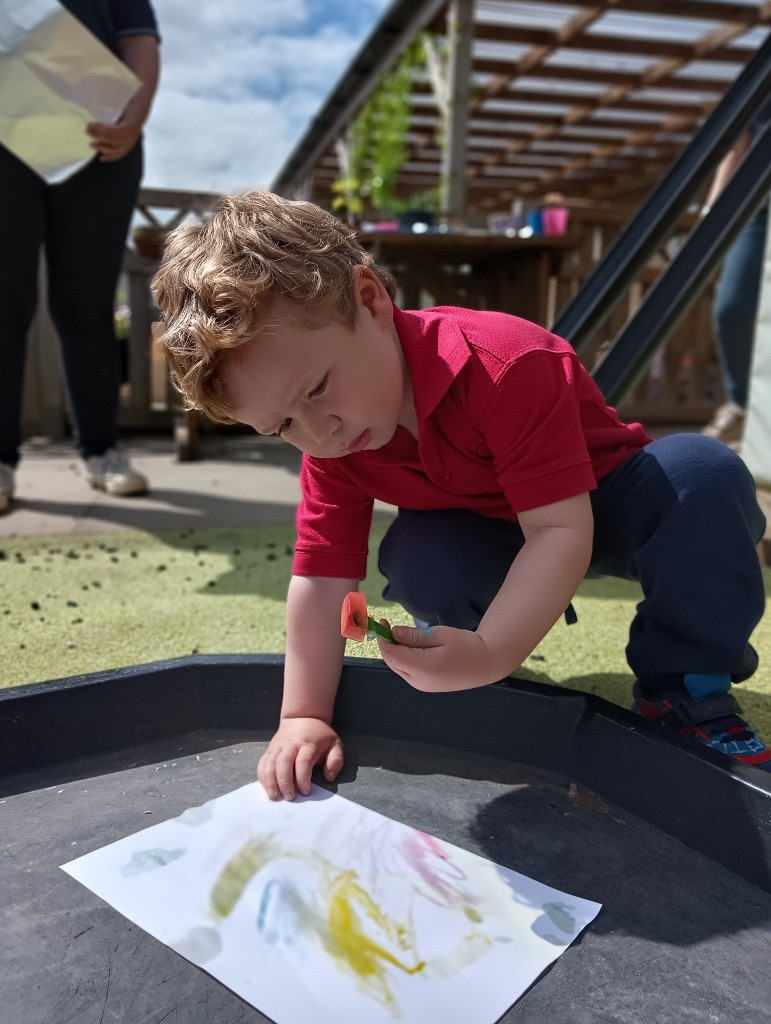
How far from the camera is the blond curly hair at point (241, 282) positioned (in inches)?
26.7

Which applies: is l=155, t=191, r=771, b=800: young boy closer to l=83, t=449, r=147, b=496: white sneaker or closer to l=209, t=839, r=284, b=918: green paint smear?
l=209, t=839, r=284, b=918: green paint smear

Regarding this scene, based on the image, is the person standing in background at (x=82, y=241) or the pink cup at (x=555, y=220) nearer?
the person standing in background at (x=82, y=241)

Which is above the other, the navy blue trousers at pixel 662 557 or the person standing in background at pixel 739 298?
the person standing in background at pixel 739 298

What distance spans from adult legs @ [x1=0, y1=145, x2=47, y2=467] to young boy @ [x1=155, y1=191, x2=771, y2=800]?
1183 millimetres

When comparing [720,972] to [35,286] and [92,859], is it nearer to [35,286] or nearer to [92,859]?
[92,859]

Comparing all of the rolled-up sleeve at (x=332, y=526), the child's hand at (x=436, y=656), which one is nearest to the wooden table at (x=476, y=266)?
the rolled-up sleeve at (x=332, y=526)

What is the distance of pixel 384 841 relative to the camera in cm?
73

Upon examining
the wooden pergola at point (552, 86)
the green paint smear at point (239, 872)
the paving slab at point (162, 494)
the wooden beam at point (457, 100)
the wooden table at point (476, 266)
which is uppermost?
the wooden pergola at point (552, 86)

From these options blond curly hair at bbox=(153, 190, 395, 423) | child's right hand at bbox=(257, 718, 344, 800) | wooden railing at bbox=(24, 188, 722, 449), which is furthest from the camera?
wooden railing at bbox=(24, 188, 722, 449)

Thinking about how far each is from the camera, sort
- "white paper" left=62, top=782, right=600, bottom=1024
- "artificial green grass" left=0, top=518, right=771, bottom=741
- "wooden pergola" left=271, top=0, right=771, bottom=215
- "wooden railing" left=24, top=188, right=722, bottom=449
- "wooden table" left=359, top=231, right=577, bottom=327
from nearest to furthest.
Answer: "white paper" left=62, top=782, right=600, bottom=1024, "artificial green grass" left=0, top=518, right=771, bottom=741, "wooden table" left=359, top=231, right=577, bottom=327, "wooden railing" left=24, top=188, right=722, bottom=449, "wooden pergola" left=271, top=0, right=771, bottom=215

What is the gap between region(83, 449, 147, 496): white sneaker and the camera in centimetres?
222

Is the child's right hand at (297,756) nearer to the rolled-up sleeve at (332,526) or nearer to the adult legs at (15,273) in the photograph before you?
the rolled-up sleeve at (332,526)

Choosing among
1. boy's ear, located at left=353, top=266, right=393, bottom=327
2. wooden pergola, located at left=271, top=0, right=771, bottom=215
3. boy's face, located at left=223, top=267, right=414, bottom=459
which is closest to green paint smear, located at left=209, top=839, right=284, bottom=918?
boy's face, located at left=223, top=267, right=414, bottom=459

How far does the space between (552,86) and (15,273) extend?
5195 millimetres
